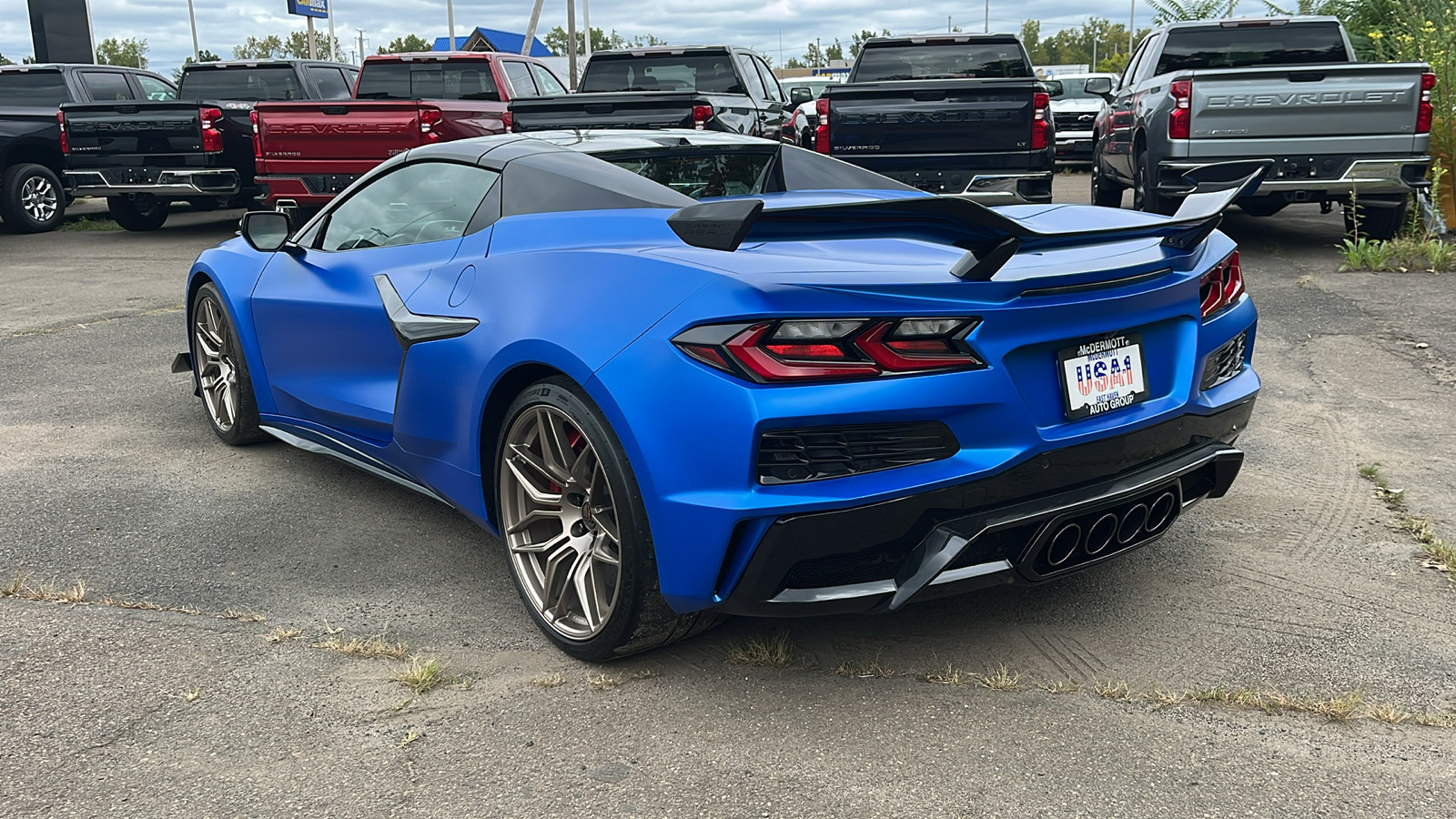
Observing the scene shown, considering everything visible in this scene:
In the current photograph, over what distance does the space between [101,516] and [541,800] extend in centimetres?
265

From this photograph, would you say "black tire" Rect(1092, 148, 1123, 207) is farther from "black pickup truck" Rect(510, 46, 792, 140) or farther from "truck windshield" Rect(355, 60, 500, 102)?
"truck windshield" Rect(355, 60, 500, 102)

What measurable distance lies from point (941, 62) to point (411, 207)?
9.93m

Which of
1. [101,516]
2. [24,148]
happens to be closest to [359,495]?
[101,516]

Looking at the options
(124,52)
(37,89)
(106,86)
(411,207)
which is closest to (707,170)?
(411,207)

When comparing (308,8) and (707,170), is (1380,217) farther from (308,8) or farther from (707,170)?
(308,8)

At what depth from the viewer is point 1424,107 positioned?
9547mm

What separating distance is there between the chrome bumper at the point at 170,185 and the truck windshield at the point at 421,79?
1.73 meters

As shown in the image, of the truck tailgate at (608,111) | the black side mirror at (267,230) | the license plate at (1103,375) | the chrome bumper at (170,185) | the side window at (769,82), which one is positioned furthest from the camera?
the side window at (769,82)

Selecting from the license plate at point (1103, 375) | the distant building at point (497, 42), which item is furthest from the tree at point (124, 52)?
the license plate at point (1103, 375)

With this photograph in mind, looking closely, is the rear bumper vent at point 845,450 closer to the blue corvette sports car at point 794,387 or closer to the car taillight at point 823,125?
the blue corvette sports car at point 794,387

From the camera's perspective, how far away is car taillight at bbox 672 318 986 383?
2.67 m

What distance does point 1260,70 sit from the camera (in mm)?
9609

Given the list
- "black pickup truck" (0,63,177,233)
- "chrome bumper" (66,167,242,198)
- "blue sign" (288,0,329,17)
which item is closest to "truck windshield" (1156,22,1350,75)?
"chrome bumper" (66,167,242,198)

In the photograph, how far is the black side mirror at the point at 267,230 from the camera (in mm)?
4781
